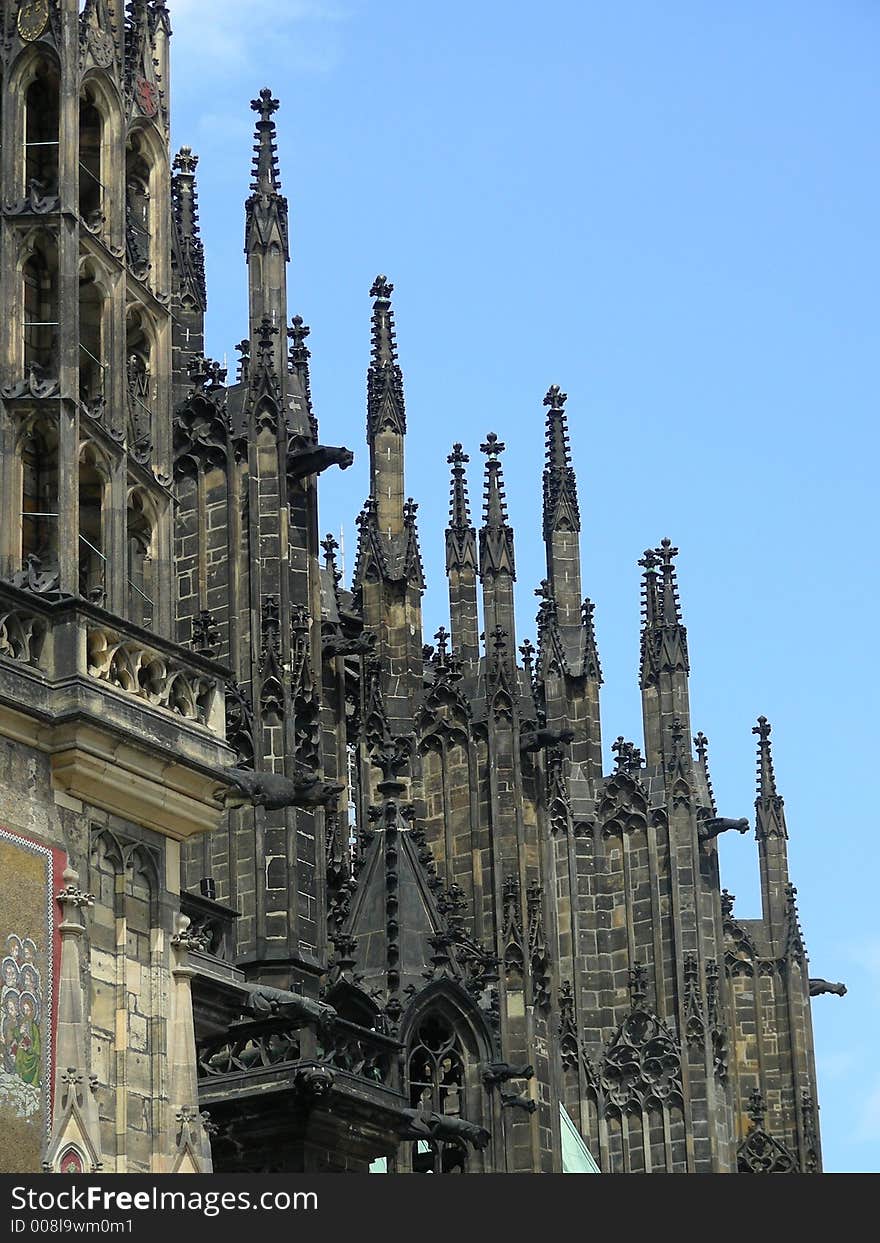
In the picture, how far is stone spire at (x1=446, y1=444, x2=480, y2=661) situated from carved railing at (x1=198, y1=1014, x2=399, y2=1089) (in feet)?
55.2

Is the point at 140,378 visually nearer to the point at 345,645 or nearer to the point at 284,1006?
the point at 284,1006

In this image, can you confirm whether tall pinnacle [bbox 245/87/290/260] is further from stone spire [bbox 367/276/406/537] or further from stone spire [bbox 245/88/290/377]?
stone spire [bbox 367/276/406/537]

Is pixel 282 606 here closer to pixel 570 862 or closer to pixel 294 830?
pixel 294 830

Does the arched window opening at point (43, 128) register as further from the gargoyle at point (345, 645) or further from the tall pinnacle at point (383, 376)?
the tall pinnacle at point (383, 376)

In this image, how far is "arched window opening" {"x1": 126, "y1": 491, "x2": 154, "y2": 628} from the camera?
29.2 metres

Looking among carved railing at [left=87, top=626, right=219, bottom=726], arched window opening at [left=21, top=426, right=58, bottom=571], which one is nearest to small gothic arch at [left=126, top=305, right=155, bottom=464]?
arched window opening at [left=21, top=426, right=58, bottom=571]

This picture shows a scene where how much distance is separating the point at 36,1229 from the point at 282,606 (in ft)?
61.6

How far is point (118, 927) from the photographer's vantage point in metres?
26.6

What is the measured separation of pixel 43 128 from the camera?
29688mm

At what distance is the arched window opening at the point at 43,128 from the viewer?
29391 millimetres

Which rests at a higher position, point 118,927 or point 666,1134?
point 666,1134

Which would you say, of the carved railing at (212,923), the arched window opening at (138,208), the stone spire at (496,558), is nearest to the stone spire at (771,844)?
the stone spire at (496,558)

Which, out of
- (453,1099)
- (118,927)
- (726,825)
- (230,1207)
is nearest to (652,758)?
(726,825)

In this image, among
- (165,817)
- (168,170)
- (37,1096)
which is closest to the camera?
(37,1096)
